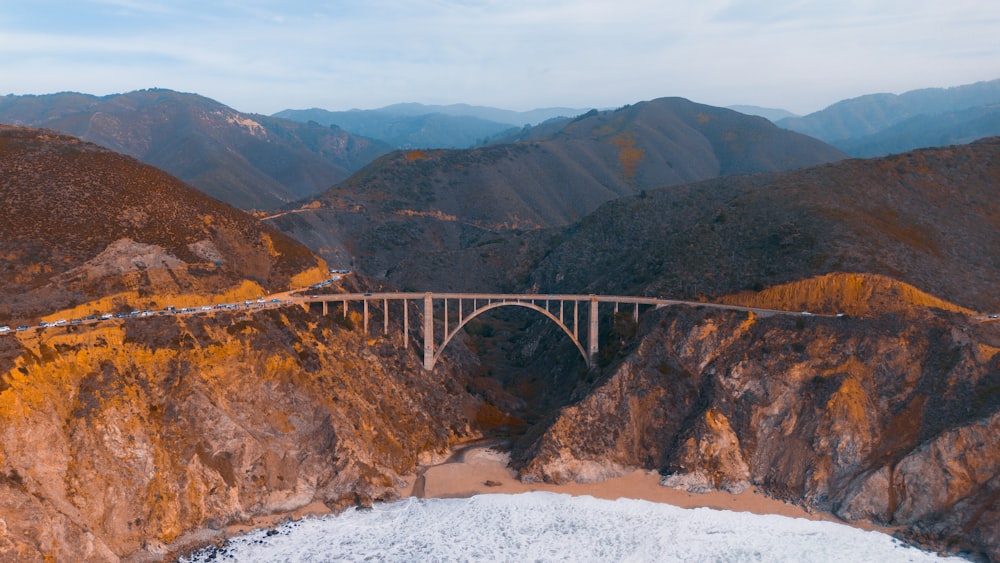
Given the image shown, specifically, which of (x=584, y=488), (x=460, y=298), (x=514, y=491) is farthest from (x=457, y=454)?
(x=460, y=298)

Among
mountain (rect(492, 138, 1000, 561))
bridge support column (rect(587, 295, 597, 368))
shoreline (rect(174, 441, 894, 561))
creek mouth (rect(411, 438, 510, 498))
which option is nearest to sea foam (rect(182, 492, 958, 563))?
shoreline (rect(174, 441, 894, 561))

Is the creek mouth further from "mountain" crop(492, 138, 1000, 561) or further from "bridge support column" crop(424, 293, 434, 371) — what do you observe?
"bridge support column" crop(424, 293, 434, 371)

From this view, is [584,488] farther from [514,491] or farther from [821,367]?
[821,367]

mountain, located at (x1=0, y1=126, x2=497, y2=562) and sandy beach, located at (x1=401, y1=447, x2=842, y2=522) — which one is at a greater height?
mountain, located at (x1=0, y1=126, x2=497, y2=562)

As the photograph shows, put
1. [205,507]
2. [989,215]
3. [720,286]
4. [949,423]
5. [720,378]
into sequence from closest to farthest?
[205,507], [949,423], [720,378], [720,286], [989,215]

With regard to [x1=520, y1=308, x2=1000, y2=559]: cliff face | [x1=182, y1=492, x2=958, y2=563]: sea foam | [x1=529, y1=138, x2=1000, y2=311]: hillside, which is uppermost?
[x1=529, y1=138, x2=1000, y2=311]: hillside

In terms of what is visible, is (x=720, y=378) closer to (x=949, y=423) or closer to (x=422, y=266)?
(x=949, y=423)

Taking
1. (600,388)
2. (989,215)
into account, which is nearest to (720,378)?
(600,388)

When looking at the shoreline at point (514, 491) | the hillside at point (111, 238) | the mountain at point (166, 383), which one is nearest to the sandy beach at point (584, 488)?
the shoreline at point (514, 491)
